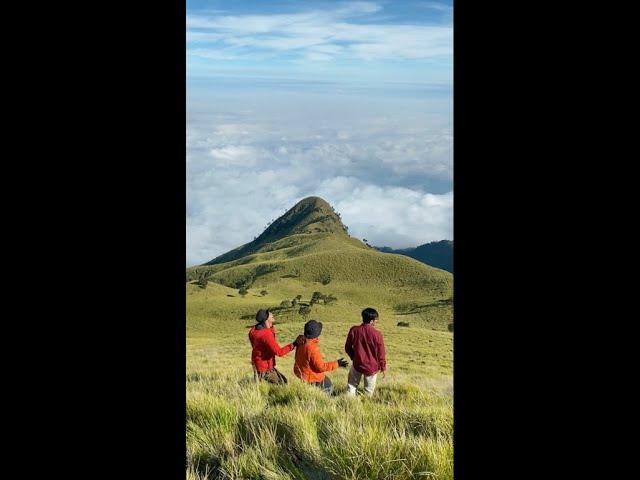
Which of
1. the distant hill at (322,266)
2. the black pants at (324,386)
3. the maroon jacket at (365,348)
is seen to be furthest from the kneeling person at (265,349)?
the distant hill at (322,266)

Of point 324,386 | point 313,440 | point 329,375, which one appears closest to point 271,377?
point 324,386

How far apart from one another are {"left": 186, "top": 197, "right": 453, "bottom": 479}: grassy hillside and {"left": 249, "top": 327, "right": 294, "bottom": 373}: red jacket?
0.28 metres

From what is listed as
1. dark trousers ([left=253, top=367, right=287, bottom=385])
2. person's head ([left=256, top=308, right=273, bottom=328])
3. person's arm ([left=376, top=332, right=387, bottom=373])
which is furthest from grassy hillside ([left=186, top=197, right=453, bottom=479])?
person's head ([left=256, top=308, right=273, bottom=328])

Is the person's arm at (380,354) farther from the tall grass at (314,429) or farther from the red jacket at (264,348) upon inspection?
the red jacket at (264,348)

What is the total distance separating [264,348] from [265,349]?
2 centimetres

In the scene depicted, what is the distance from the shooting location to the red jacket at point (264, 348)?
7.78 meters

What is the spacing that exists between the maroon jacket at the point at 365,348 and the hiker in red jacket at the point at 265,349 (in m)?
0.71
